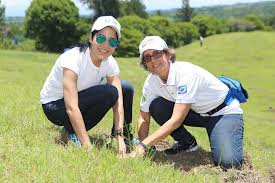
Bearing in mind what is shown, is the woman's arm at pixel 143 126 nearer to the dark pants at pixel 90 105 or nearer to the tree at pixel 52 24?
the dark pants at pixel 90 105

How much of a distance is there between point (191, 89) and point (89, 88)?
1211mm

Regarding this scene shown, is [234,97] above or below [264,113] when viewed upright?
above

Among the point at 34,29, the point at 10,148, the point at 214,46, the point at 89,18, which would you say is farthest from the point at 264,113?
the point at 89,18

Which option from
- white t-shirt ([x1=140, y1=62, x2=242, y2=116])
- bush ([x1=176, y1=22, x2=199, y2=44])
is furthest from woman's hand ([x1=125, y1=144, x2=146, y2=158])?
bush ([x1=176, y1=22, x2=199, y2=44])

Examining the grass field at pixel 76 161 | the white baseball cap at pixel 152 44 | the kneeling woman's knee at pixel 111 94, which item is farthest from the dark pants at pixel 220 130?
the white baseball cap at pixel 152 44

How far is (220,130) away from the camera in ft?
21.3

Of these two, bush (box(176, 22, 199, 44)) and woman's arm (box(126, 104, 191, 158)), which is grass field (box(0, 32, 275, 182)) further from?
bush (box(176, 22, 199, 44))

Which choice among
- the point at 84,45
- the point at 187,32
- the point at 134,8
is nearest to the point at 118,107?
the point at 84,45

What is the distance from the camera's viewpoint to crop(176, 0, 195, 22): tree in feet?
377

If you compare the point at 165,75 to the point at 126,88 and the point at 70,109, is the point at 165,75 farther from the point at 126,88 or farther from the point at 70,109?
the point at 70,109

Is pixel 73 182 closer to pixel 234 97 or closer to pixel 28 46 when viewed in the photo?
pixel 234 97

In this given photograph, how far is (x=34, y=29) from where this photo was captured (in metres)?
70.2

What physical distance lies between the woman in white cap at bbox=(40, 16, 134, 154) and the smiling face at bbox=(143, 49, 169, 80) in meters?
0.40

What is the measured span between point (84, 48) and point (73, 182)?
2.35m
